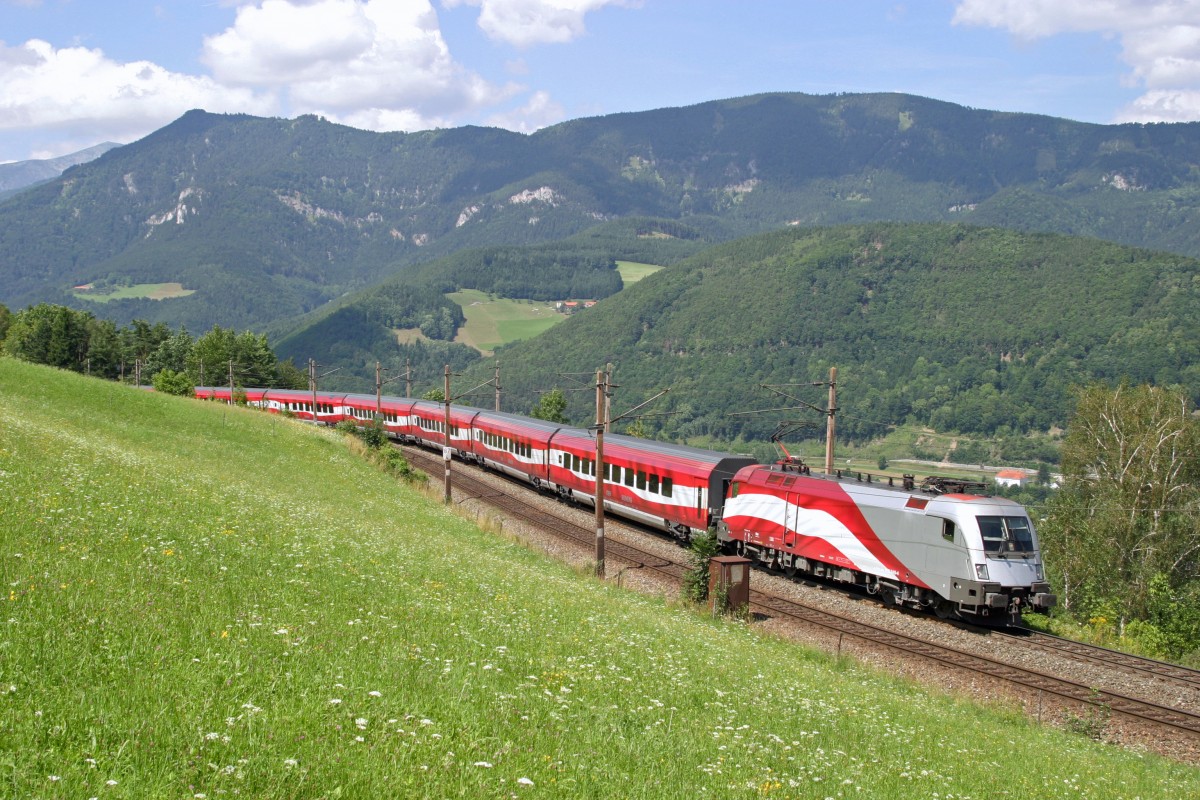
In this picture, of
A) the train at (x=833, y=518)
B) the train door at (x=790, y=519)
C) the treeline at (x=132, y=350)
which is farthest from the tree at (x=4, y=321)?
the train door at (x=790, y=519)

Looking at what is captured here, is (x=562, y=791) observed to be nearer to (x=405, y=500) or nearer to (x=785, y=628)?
(x=785, y=628)

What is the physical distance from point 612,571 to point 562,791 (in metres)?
24.7

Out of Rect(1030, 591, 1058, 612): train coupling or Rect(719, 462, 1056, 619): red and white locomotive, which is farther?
Rect(719, 462, 1056, 619): red and white locomotive

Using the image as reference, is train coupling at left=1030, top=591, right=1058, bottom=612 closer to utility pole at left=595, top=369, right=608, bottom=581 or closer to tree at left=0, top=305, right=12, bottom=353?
utility pole at left=595, top=369, right=608, bottom=581

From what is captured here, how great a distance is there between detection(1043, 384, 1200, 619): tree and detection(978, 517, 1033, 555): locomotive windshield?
18.6m

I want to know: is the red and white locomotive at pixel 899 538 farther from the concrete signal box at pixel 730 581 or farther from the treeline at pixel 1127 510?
the treeline at pixel 1127 510

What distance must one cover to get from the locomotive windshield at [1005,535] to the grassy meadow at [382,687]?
22.7ft

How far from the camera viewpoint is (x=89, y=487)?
16812mm

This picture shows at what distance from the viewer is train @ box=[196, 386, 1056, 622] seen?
24.9 metres

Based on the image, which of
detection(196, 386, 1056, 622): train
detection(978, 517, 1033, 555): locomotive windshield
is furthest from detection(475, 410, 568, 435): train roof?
detection(978, 517, 1033, 555): locomotive windshield

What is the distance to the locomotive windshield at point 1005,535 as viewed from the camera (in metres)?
24.7

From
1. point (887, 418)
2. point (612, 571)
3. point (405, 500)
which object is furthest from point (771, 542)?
point (887, 418)

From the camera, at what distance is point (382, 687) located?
29.6 feet

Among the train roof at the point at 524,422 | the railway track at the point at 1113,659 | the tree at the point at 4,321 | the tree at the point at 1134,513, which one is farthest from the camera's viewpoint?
the tree at the point at 4,321
